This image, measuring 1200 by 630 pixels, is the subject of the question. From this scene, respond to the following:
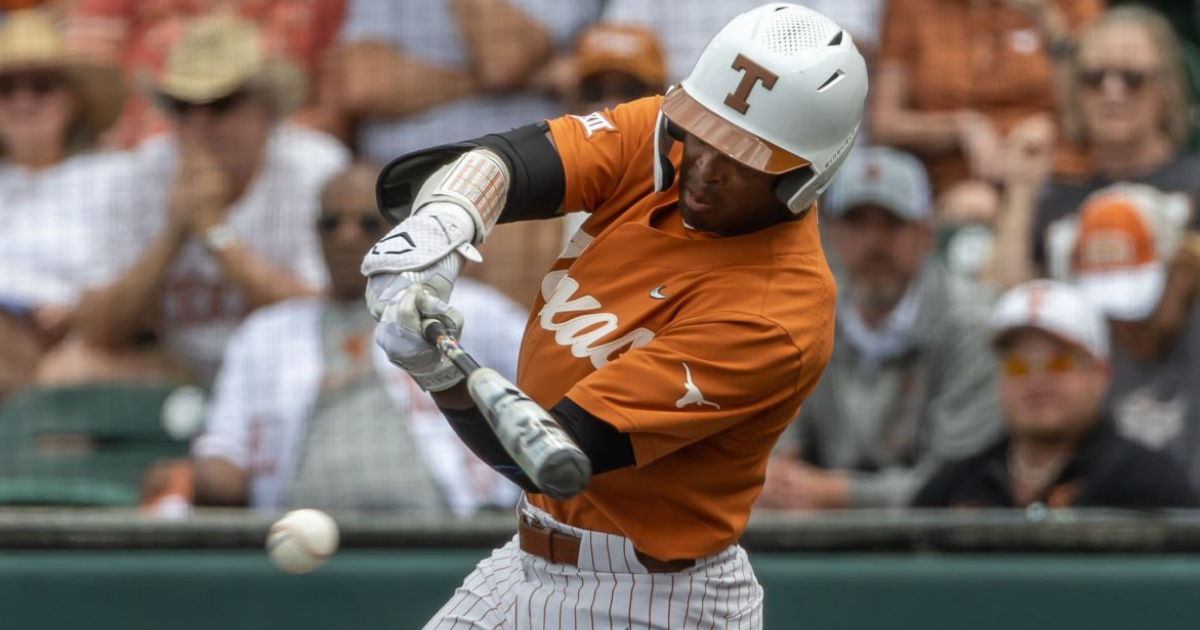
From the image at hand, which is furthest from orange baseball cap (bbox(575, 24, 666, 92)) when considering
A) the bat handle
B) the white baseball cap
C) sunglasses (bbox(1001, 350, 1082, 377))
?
the bat handle

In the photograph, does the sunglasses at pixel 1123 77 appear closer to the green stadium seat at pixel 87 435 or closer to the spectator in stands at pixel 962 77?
the spectator in stands at pixel 962 77

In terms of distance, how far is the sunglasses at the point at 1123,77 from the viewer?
15.3ft

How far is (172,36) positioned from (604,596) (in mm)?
3578

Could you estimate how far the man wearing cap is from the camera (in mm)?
4090

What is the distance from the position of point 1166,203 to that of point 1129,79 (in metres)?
0.44

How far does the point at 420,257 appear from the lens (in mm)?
2316

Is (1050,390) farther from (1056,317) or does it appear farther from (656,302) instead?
(656,302)

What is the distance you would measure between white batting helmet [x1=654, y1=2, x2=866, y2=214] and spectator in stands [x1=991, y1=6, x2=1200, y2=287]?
209 centimetres

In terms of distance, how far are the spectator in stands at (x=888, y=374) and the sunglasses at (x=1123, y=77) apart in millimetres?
703

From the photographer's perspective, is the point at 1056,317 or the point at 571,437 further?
the point at 1056,317

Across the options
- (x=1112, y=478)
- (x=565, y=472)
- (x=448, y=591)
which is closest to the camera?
(x=565, y=472)

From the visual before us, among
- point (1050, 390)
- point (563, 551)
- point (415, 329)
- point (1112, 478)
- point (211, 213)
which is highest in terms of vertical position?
point (415, 329)

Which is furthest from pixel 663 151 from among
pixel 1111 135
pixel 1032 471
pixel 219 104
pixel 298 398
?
pixel 219 104

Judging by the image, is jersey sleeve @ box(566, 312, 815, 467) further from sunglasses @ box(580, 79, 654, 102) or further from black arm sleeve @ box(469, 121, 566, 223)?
sunglasses @ box(580, 79, 654, 102)
